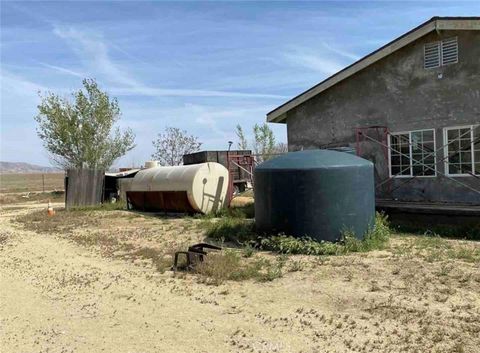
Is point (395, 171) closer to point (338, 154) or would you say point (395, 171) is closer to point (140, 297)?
point (338, 154)

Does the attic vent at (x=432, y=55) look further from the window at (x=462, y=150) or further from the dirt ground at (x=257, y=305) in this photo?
the dirt ground at (x=257, y=305)

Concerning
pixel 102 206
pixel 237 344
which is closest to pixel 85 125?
pixel 102 206

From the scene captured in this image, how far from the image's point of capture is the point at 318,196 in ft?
33.9

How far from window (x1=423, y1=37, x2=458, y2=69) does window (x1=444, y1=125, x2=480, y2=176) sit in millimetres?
1807

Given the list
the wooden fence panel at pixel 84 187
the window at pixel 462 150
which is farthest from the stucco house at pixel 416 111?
the wooden fence panel at pixel 84 187

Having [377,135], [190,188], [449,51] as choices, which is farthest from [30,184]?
[449,51]

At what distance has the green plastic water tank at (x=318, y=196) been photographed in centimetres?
1035

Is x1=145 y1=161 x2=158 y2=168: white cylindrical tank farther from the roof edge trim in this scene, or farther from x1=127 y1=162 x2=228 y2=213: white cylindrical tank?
the roof edge trim

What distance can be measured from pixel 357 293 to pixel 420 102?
8513mm

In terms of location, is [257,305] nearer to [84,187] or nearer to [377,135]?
[377,135]

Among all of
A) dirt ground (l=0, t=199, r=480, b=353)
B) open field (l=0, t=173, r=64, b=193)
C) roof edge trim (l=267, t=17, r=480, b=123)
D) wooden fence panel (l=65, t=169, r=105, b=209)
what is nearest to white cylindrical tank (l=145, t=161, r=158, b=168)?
wooden fence panel (l=65, t=169, r=105, b=209)

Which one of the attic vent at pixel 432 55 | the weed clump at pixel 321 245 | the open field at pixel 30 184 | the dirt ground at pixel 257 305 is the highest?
Answer: the attic vent at pixel 432 55

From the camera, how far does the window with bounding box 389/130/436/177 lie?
46.2 feet

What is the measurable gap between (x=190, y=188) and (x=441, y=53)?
9.29 meters
